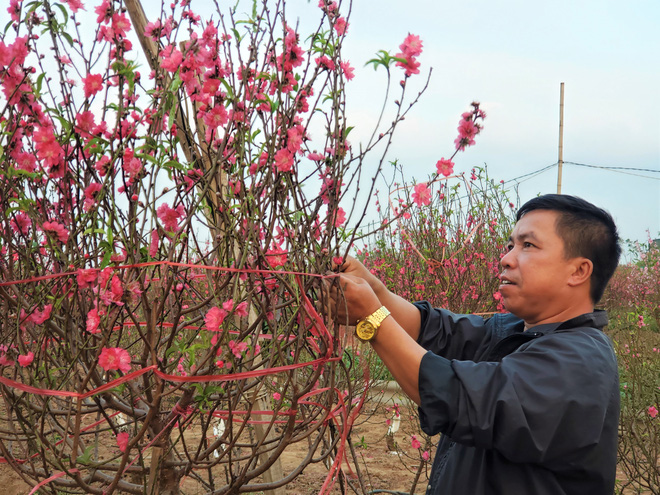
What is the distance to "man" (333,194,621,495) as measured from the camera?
4.82ft

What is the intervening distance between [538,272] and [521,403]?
44cm

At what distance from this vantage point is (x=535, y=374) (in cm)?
151

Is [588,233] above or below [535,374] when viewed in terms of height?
above

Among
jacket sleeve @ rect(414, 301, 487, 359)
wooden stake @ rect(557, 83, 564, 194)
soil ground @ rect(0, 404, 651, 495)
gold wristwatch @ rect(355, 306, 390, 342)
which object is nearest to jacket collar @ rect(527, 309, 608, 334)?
jacket sleeve @ rect(414, 301, 487, 359)

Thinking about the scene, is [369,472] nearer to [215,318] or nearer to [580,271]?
[580,271]

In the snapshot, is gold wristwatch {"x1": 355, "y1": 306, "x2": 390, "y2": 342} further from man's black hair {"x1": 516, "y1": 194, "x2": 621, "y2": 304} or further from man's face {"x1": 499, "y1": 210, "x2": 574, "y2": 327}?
man's black hair {"x1": 516, "y1": 194, "x2": 621, "y2": 304}

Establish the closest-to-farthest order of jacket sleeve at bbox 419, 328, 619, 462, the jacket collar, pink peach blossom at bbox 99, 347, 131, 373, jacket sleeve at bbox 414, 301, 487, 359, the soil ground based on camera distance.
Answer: pink peach blossom at bbox 99, 347, 131, 373 < jacket sleeve at bbox 419, 328, 619, 462 < the jacket collar < jacket sleeve at bbox 414, 301, 487, 359 < the soil ground

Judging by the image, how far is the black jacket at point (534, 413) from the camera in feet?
4.78

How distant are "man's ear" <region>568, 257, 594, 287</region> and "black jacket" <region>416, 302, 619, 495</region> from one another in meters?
0.15

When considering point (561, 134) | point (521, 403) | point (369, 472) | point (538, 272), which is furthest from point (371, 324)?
point (561, 134)

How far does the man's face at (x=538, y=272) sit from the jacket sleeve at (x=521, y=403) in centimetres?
25

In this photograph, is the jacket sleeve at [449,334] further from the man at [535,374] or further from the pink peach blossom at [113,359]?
the pink peach blossom at [113,359]

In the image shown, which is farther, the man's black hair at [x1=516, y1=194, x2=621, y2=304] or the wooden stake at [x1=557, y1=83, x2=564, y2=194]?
the wooden stake at [x1=557, y1=83, x2=564, y2=194]

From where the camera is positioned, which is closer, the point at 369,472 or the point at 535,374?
the point at 535,374
